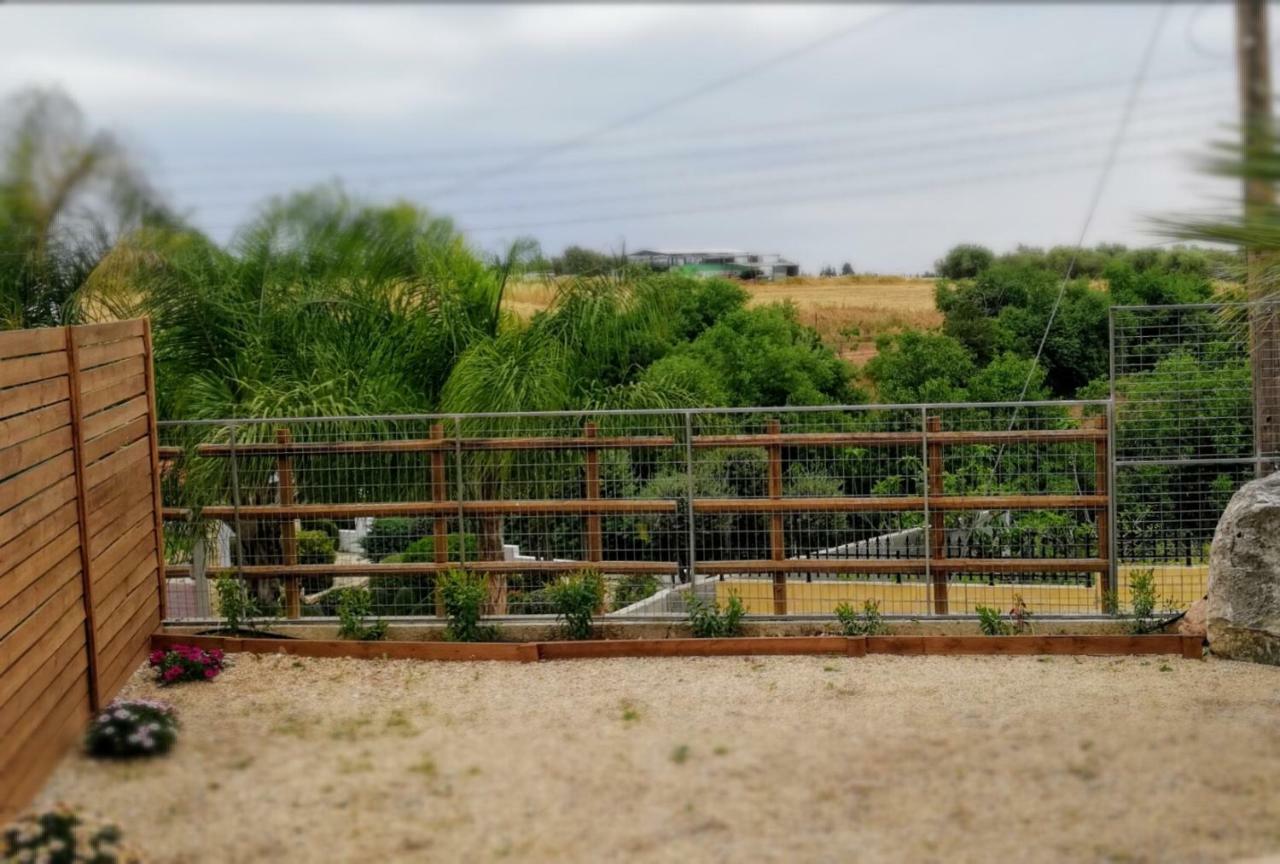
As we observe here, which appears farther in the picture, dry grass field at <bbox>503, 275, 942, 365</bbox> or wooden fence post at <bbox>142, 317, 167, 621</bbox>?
dry grass field at <bbox>503, 275, 942, 365</bbox>

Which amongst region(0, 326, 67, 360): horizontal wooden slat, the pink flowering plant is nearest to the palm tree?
region(0, 326, 67, 360): horizontal wooden slat

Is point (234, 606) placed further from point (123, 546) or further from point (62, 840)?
point (62, 840)

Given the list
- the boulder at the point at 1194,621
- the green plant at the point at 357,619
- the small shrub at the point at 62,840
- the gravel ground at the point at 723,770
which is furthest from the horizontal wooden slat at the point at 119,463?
the boulder at the point at 1194,621

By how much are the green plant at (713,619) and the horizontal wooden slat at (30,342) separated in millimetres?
3545

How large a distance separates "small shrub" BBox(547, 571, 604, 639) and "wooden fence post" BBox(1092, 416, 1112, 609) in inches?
111

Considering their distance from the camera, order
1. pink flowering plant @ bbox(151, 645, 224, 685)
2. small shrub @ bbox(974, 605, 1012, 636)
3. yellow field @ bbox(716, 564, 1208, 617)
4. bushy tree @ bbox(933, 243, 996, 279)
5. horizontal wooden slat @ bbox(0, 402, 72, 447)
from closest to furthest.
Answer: horizontal wooden slat @ bbox(0, 402, 72, 447)
pink flowering plant @ bbox(151, 645, 224, 685)
small shrub @ bbox(974, 605, 1012, 636)
yellow field @ bbox(716, 564, 1208, 617)
bushy tree @ bbox(933, 243, 996, 279)

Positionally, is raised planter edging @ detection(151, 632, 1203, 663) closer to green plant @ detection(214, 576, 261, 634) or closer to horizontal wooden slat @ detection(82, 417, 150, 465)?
green plant @ detection(214, 576, 261, 634)

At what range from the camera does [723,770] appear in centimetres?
492

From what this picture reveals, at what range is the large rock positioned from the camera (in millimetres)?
6883

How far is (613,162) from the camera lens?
152 inches

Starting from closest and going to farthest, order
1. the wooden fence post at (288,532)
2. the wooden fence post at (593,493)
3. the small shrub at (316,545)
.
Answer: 1. the wooden fence post at (593,493)
2. the wooden fence post at (288,532)
3. the small shrub at (316,545)

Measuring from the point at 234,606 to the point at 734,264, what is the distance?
510 inches

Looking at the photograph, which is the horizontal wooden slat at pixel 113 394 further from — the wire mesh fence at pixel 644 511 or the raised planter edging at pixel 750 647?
the raised planter edging at pixel 750 647

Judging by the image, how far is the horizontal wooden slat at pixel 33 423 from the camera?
530 cm
